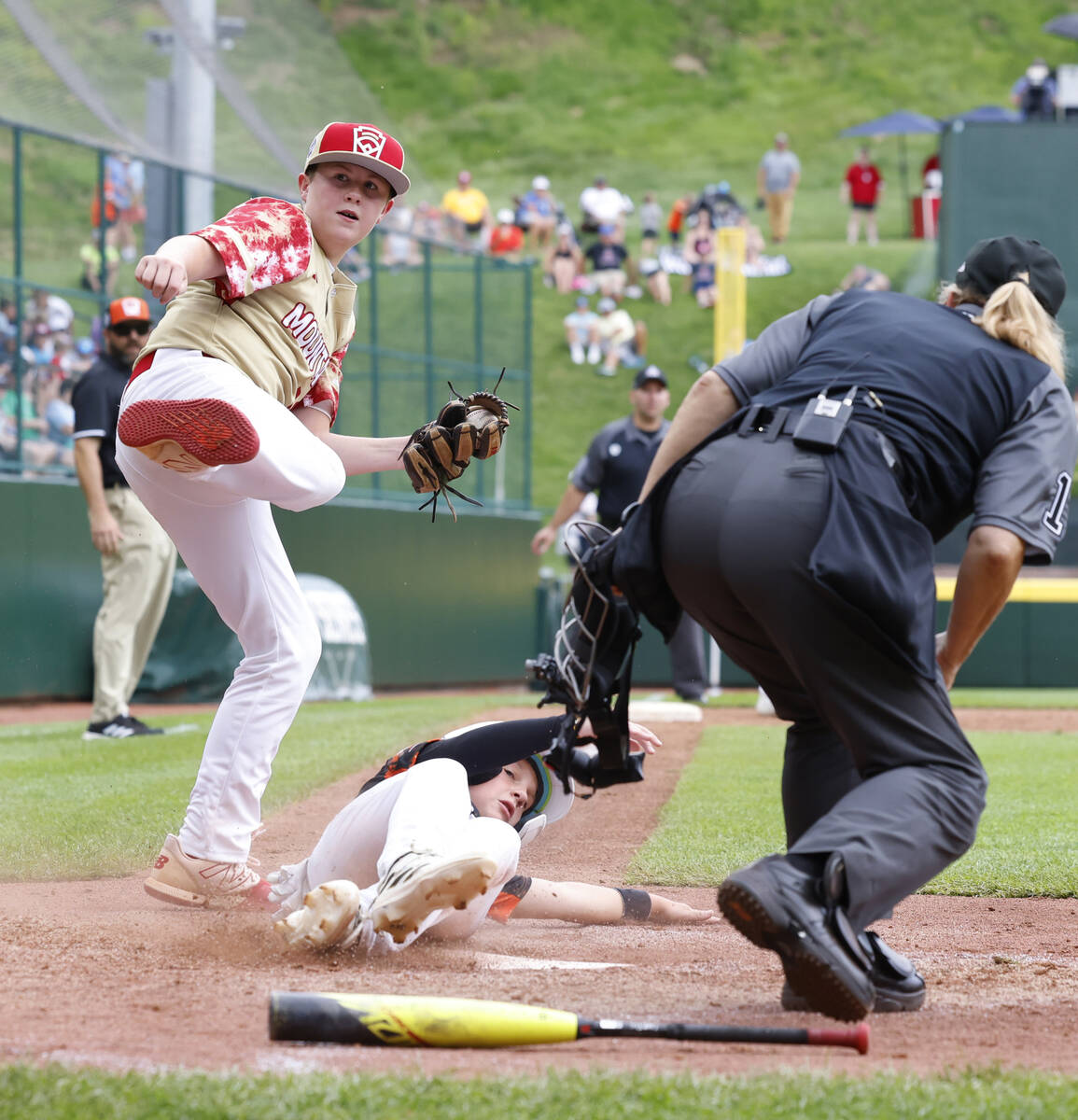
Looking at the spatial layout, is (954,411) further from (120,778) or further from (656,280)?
(656,280)

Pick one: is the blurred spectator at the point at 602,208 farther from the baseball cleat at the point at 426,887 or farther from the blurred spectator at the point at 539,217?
the baseball cleat at the point at 426,887

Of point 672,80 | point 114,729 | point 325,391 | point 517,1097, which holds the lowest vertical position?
point 114,729

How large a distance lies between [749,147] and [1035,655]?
3282 centimetres

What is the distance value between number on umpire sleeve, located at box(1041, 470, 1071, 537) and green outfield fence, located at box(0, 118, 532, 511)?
9.63 m

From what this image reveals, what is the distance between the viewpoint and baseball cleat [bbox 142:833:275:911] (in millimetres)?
3854

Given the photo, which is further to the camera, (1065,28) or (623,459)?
(1065,28)

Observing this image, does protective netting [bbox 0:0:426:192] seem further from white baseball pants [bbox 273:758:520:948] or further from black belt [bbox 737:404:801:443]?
black belt [bbox 737:404:801:443]

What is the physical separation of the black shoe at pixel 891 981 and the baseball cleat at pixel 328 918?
3.00 ft

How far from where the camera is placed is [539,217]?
103 feet

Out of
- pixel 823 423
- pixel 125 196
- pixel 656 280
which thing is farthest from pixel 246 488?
pixel 656 280

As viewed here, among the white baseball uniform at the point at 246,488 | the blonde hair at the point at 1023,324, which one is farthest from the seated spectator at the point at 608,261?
the blonde hair at the point at 1023,324

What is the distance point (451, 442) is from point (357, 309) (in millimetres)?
12535

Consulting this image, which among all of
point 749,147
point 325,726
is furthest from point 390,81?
point 325,726

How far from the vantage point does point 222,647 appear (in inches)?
471
